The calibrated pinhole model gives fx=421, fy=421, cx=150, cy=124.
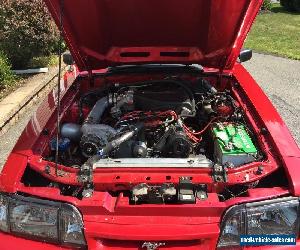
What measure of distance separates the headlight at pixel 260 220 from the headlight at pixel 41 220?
0.78m

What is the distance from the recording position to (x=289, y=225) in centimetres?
228

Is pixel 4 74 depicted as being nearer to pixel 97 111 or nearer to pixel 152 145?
pixel 97 111

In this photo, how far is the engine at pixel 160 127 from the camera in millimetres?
2752

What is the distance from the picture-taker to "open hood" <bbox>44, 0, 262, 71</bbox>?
2967 millimetres

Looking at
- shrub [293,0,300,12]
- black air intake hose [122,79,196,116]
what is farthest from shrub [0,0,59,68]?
shrub [293,0,300,12]

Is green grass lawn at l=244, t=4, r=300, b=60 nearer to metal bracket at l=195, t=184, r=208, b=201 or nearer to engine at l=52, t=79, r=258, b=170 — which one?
engine at l=52, t=79, r=258, b=170

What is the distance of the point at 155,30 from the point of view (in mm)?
3213

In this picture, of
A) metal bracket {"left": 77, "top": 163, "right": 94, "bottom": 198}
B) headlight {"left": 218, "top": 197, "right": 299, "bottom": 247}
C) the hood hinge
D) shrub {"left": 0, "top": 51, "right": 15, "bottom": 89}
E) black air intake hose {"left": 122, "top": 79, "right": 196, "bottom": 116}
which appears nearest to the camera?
headlight {"left": 218, "top": 197, "right": 299, "bottom": 247}

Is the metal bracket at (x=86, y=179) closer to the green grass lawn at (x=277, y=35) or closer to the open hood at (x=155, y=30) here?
the open hood at (x=155, y=30)

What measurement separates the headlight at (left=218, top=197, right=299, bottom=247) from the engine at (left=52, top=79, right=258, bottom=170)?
1.23ft

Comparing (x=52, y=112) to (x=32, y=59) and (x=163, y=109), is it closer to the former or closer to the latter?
(x=163, y=109)

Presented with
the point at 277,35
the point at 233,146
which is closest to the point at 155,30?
the point at 233,146

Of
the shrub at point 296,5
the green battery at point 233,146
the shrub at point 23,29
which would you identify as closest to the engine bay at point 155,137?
the green battery at point 233,146

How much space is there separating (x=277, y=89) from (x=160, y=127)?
4699mm
